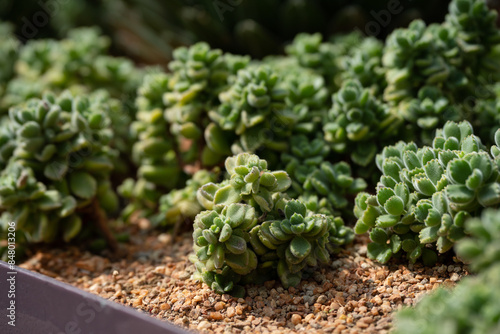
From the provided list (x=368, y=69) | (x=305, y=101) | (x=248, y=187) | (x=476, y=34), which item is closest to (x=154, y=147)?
(x=305, y=101)

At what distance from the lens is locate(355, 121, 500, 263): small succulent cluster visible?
3.84ft

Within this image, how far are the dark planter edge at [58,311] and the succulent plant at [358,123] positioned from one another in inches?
31.7

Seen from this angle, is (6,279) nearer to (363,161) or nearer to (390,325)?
(390,325)

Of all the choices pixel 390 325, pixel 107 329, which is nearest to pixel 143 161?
pixel 107 329

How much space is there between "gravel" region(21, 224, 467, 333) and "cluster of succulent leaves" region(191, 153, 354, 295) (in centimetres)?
5

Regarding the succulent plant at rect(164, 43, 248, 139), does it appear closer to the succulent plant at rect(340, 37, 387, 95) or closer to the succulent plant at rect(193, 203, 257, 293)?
the succulent plant at rect(340, 37, 387, 95)

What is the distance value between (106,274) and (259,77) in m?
0.80

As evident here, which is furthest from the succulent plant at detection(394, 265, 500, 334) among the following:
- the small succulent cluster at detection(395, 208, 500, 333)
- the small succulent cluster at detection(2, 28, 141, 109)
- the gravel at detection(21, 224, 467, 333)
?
the small succulent cluster at detection(2, 28, 141, 109)

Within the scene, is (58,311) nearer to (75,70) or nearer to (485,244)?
(485,244)

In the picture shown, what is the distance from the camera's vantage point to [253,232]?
1361 millimetres

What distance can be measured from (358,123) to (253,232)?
1.76 feet

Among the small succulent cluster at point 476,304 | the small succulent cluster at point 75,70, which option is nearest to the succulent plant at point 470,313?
the small succulent cluster at point 476,304

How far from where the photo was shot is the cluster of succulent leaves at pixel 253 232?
4.29 feet

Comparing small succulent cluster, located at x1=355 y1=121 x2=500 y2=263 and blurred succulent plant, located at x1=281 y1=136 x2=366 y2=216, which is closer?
small succulent cluster, located at x1=355 y1=121 x2=500 y2=263
